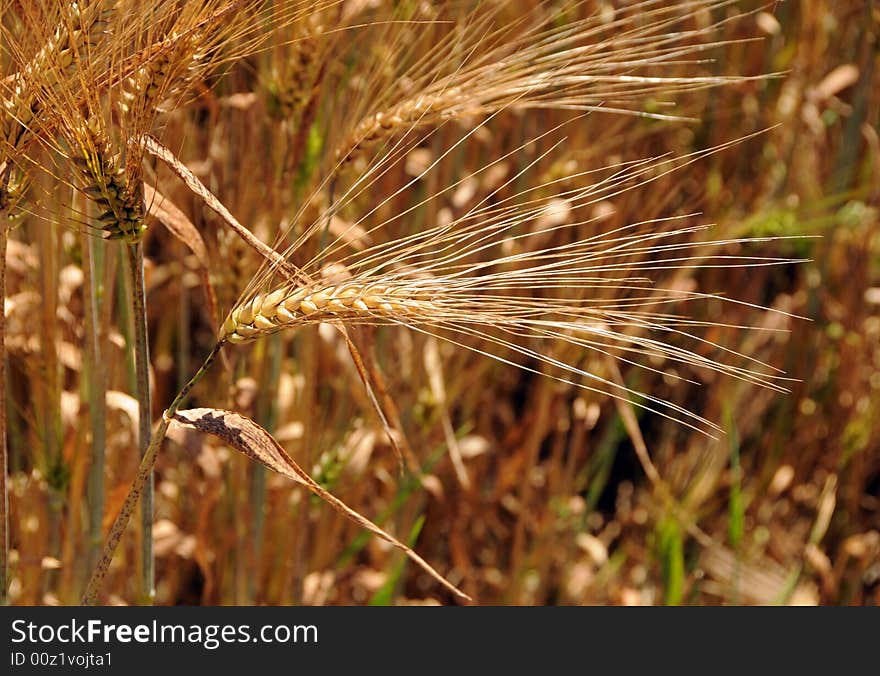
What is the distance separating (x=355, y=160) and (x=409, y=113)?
0.13m

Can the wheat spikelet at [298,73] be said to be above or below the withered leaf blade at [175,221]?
above

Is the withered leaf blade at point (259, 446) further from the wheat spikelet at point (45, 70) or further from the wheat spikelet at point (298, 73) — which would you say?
the wheat spikelet at point (298, 73)

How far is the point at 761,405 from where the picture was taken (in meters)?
1.98

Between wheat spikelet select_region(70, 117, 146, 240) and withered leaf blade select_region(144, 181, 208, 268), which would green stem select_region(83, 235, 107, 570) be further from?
wheat spikelet select_region(70, 117, 146, 240)

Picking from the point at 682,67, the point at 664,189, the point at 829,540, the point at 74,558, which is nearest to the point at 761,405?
the point at 829,540

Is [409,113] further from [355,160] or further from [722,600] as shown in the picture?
[722,600]

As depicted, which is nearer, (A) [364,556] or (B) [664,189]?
(B) [664,189]

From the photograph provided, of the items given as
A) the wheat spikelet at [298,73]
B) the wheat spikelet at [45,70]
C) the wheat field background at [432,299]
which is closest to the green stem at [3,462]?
the wheat field background at [432,299]

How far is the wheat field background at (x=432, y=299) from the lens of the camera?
0.74 meters

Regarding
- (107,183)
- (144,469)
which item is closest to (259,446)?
(144,469)

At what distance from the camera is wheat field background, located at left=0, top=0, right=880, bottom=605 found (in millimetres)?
736

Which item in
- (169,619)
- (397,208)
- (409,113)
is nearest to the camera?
(409,113)

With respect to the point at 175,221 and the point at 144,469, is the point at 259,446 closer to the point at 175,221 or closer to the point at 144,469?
the point at 144,469

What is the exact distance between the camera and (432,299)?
0.72m
